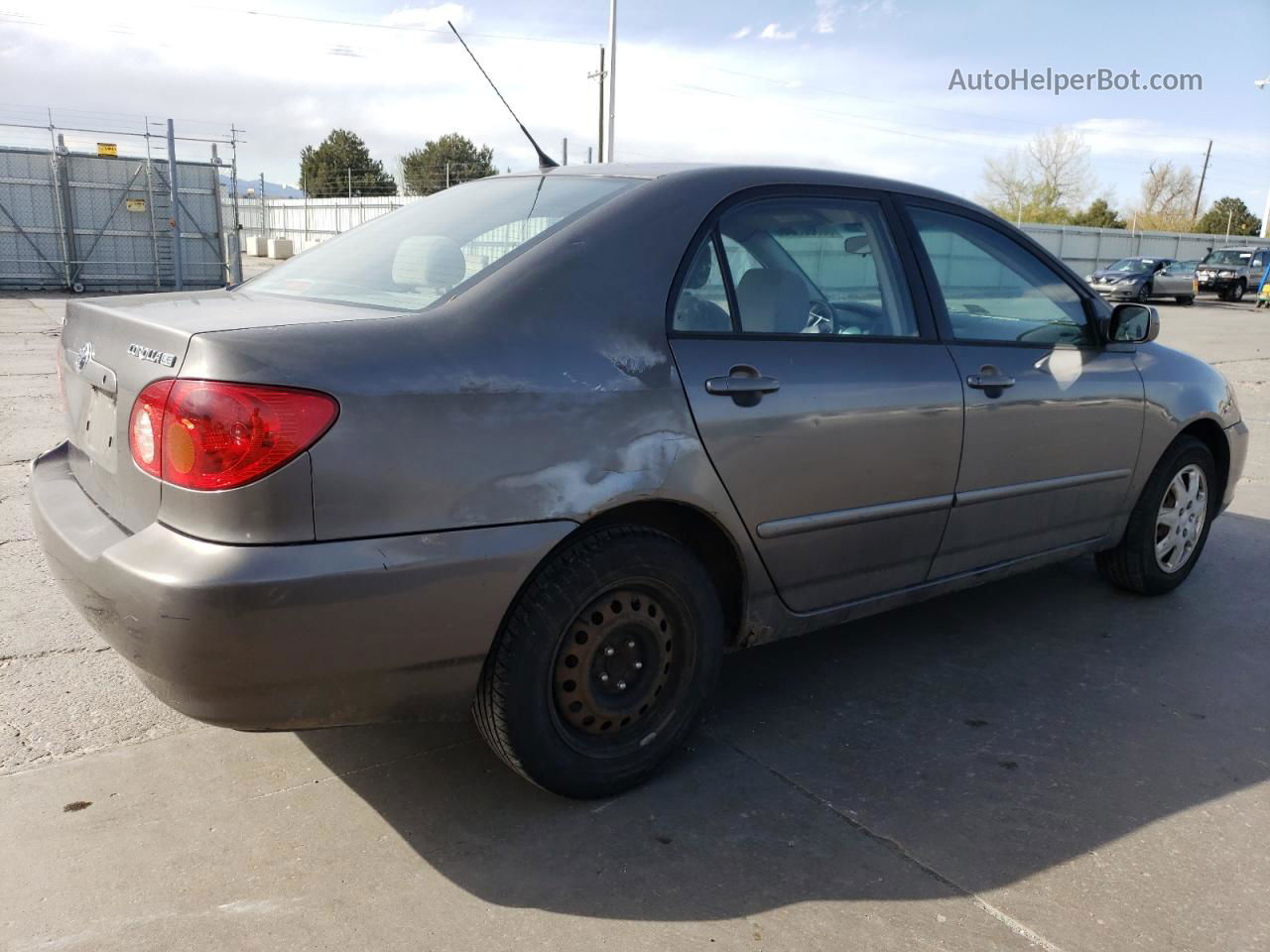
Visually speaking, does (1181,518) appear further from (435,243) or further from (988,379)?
(435,243)

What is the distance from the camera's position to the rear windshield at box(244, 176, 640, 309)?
276 centimetres

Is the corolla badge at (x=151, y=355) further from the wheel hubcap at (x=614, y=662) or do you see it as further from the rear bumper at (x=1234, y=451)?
the rear bumper at (x=1234, y=451)

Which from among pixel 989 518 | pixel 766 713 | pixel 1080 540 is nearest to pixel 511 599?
pixel 766 713

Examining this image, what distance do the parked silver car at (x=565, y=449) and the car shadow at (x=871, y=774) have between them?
0.23 meters

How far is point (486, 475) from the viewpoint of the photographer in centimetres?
236

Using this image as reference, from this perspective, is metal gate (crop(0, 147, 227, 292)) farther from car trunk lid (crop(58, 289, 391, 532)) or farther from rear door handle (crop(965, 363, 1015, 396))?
rear door handle (crop(965, 363, 1015, 396))

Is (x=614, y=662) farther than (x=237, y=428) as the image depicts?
Yes

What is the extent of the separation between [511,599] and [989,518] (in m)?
1.89

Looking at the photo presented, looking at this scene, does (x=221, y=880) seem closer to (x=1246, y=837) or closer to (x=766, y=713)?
(x=766, y=713)

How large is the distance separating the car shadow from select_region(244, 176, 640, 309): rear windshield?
4.30 ft

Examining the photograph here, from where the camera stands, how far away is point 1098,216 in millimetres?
61062

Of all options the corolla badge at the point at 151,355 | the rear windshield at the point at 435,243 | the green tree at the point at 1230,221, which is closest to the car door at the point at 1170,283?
the rear windshield at the point at 435,243

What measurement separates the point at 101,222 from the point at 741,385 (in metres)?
22.1

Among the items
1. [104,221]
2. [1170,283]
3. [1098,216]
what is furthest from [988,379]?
[1098,216]
